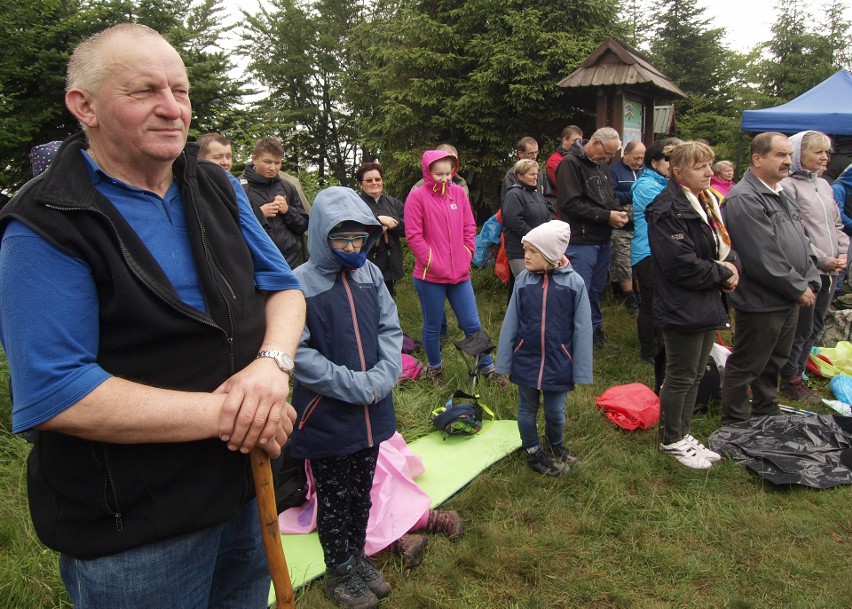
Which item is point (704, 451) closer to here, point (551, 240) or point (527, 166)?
point (551, 240)

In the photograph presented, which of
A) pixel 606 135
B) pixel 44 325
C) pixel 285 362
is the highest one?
pixel 606 135

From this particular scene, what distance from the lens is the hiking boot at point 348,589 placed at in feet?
8.10

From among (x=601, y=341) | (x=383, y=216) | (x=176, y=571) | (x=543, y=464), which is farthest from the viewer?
(x=601, y=341)

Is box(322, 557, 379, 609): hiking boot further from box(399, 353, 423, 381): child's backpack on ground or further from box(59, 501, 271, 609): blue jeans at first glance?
box(399, 353, 423, 381): child's backpack on ground

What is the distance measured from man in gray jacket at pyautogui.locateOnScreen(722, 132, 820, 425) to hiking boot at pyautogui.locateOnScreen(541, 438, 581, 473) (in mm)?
1386

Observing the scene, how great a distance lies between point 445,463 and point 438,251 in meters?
1.84

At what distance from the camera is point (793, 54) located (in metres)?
22.0

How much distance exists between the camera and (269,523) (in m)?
→ 1.46

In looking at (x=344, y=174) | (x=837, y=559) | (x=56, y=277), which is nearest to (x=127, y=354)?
(x=56, y=277)

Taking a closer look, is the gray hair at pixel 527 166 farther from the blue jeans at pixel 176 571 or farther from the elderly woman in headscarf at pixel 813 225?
the blue jeans at pixel 176 571

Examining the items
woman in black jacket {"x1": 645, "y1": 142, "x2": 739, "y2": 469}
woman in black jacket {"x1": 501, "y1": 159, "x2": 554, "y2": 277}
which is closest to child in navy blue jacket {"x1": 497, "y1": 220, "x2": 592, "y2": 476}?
woman in black jacket {"x1": 645, "y1": 142, "x2": 739, "y2": 469}

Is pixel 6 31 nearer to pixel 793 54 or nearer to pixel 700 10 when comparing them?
pixel 793 54

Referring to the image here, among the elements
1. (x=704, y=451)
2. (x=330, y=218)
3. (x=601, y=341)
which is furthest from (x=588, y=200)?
(x=330, y=218)

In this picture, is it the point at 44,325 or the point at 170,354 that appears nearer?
the point at 44,325
